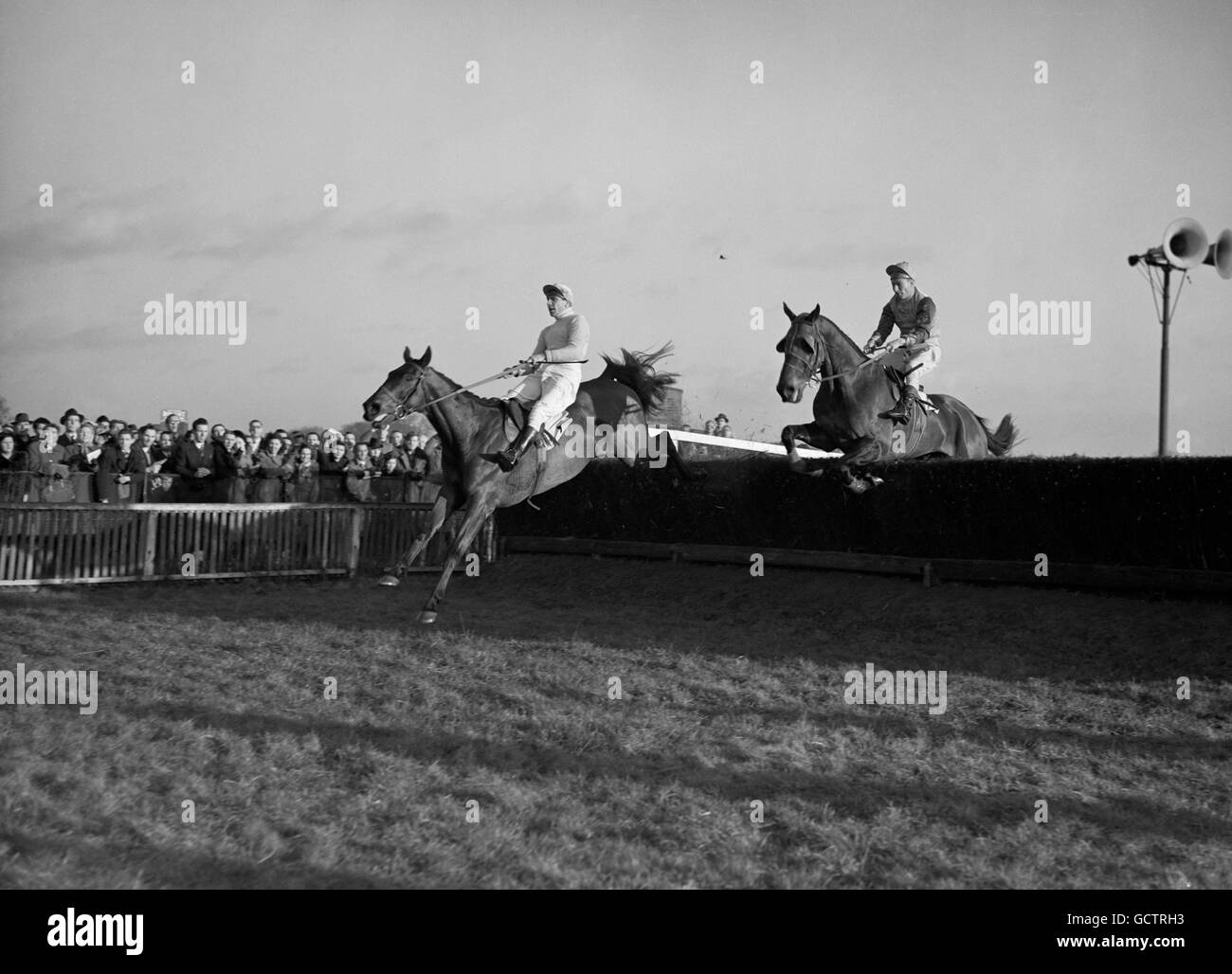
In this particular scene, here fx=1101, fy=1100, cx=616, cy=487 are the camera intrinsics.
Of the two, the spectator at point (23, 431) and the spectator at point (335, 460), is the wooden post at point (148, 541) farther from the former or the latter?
the spectator at point (335, 460)

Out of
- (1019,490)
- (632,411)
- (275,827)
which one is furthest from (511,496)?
(275,827)

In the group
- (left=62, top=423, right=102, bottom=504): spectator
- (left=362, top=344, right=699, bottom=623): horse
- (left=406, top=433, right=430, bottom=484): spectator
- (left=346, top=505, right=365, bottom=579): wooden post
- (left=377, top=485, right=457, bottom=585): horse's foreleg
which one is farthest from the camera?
(left=406, top=433, right=430, bottom=484): spectator

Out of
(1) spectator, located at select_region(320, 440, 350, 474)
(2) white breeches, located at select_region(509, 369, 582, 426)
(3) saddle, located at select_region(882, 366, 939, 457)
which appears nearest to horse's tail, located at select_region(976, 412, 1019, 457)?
(3) saddle, located at select_region(882, 366, 939, 457)

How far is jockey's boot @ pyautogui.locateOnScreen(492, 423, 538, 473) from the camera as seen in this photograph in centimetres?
1154

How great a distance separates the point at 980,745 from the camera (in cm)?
679

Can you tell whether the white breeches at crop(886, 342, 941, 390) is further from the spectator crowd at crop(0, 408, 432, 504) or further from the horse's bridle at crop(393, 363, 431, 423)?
the spectator crowd at crop(0, 408, 432, 504)

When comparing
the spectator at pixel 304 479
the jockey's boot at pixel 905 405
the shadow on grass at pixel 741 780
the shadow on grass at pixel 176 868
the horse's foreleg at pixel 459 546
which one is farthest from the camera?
the spectator at pixel 304 479

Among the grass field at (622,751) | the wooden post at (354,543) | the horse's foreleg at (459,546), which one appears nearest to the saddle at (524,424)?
the horse's foreleg at (459,546)

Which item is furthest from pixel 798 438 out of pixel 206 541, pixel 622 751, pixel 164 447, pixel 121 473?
pixel 164 447

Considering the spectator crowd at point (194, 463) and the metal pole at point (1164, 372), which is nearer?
the spectator crowd at point (194, 463)

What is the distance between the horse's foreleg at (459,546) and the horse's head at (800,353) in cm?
336

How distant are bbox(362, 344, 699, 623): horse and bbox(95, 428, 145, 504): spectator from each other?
4.95m

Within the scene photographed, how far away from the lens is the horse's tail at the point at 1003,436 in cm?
1430

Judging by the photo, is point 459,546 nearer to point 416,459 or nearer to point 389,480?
point 389,480
